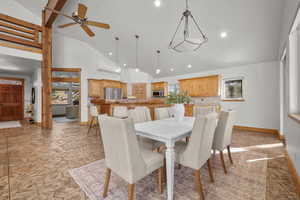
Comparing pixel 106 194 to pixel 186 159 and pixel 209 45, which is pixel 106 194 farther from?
pixel 209 45

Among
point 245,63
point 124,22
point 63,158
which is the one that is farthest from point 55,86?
point 245,63

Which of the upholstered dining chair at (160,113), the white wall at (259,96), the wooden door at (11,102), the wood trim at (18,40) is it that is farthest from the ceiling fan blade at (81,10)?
the wooden door at (11,102)

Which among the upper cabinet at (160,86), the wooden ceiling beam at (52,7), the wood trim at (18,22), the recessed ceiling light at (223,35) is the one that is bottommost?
the upper cabinet at (160,86)

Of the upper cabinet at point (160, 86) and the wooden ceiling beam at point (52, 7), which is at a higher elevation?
the wooden ceiling beam at point (52, 7)

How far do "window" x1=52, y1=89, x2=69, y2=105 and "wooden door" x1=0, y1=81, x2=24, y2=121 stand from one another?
1.69 m

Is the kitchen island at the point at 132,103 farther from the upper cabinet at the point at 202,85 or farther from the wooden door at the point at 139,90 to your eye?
the wooden door at the point at 139,90

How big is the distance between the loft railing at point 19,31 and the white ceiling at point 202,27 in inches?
30.7

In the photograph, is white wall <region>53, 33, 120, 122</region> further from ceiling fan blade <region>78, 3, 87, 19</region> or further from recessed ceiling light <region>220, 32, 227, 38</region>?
recessed ceiling light <region>220, 32, 227, 38</region>

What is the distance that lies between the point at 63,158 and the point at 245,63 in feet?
19.5

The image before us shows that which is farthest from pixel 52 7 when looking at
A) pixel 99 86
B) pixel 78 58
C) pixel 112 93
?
pixel 112 93

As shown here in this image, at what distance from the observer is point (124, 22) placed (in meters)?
4.27

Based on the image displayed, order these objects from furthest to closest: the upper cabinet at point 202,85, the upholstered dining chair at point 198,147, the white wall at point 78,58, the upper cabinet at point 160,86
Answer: the upper cabinet at point 160,86
the white wall at point 78,58
the upper cabinet at point 202,85
the upholstered dining chair at point 198,147

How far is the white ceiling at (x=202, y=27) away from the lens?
2967mm

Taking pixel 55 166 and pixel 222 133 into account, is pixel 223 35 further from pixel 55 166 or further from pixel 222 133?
pixel 55 166
